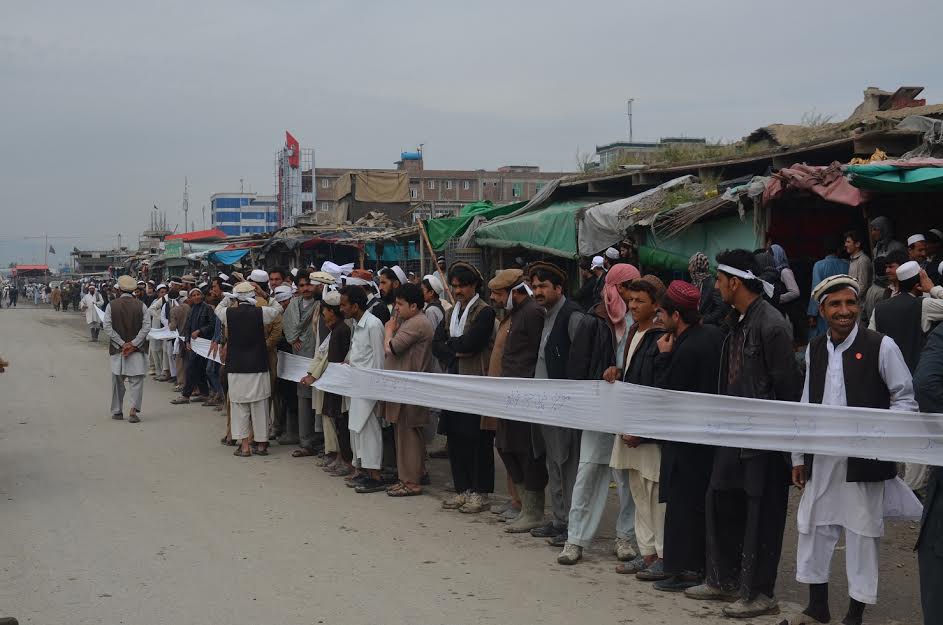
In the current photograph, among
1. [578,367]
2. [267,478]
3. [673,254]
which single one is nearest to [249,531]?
[267,478]

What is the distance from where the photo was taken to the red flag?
7119 cm

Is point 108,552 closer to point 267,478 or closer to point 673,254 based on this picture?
point 267,478

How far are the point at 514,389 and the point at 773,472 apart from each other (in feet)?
7.76

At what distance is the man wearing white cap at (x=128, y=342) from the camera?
13141mm

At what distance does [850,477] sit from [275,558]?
12.6ft

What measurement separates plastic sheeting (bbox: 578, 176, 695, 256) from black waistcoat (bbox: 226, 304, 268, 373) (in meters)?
4.22

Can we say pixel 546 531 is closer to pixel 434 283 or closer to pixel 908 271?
pixel 908 271

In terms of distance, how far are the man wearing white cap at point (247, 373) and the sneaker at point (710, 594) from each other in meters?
6.30

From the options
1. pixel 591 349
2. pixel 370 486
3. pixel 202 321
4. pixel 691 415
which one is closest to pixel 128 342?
pixel 202 321

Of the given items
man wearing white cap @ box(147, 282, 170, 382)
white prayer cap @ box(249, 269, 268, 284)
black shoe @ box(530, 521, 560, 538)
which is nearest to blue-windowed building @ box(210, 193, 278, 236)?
man wearing white cap @ box(147, 282, 170, 382)

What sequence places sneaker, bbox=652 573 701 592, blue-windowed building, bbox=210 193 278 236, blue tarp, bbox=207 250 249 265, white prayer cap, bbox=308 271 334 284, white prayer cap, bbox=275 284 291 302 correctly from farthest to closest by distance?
blue-windowed building, bbox=210 193 278 236 < blue tarp, bbox=207 250 249 265 < white prayer cap, bbox=275 284 291 302 < white prayer cap, bbox=308 271 334 284 < sneaker, bbox=652 573 701 592

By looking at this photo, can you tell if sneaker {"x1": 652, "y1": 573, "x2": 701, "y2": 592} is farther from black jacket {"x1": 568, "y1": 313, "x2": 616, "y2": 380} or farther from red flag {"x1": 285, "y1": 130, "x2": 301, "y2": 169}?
red flag {"x1": 285, "y1": 130, "x2": 301, "y2": 169}

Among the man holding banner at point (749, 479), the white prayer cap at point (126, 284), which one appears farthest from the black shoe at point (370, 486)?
the white prayer cap at point (126, 284)

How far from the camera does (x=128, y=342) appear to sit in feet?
43.1
